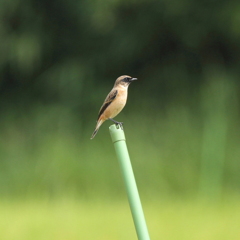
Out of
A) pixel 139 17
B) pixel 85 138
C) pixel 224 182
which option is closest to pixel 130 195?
pixel 224 182

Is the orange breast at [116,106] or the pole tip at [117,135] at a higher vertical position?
the orange breast at [116,106]

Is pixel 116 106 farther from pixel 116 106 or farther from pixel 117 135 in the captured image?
pixel 117 135

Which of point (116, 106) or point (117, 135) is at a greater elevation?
point (116, 106)

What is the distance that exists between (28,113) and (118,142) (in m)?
5.62

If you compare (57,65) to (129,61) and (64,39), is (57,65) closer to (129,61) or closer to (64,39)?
(64,39)

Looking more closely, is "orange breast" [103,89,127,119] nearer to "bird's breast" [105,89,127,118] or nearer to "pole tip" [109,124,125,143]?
"bird's breast" [105,89,127,118]

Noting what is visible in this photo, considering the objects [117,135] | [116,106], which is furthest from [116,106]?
[117,135]

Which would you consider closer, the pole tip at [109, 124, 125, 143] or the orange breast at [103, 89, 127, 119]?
the pole tip at [109, 124, 125, 143]

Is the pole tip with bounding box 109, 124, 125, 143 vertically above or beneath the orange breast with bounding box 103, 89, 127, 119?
beneath

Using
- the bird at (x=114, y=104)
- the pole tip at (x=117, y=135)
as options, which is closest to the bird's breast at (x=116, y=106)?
the bird at (x=114, y=104)

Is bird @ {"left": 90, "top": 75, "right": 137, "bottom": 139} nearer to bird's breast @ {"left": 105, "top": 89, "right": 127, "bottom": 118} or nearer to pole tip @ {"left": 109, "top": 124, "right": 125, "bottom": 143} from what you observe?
bird's breast @ {"left": 105, "top": 89, "right": 127, "bottom": 118}

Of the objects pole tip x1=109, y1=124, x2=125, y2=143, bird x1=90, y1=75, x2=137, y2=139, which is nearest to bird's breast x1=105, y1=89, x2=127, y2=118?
bird x1=90, y1=75, x2=137, y2=139

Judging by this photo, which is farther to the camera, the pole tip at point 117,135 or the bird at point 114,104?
the bird at point 114,104

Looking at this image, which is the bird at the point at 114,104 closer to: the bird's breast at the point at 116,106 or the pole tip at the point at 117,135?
the bird's breast at the point at 116,106
